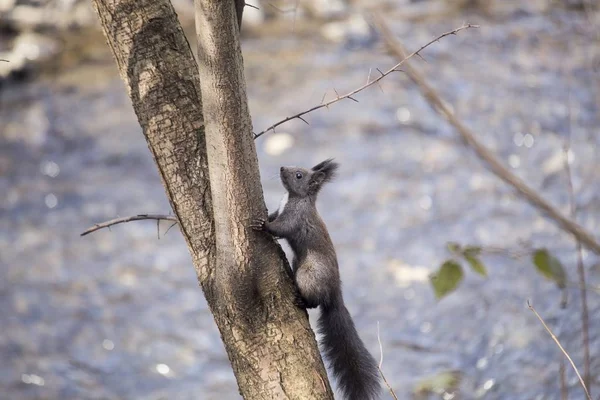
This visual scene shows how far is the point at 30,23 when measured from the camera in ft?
33.3

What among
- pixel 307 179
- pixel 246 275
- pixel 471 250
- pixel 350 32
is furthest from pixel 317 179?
pixel 350 32

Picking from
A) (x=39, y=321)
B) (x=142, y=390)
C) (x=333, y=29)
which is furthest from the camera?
(x=333, y=29)

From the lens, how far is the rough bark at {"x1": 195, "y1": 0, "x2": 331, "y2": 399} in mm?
2295

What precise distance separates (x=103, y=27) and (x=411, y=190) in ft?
19.0

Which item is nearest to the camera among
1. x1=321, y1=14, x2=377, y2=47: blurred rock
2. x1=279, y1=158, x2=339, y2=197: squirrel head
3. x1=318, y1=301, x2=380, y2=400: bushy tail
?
x1=318, y1=301, x2=380, y2=400: bushy tail

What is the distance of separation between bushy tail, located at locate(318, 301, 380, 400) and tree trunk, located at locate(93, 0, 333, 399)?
1.75 feet

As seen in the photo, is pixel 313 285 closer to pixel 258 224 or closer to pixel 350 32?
pixel 258 224

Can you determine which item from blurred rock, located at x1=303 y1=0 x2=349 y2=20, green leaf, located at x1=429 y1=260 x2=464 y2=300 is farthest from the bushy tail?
blurred rock, located at x1=303 y1=0 x2=349 y2=20

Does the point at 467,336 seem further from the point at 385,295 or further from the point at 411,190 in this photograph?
the point at 411,190

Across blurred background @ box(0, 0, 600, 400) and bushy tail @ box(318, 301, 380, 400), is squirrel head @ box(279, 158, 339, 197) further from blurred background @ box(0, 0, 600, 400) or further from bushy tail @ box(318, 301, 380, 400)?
blurred background @ box(0, 0, 600, 400)

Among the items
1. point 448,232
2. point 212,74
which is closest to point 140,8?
point 212,74

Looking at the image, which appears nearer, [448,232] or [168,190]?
[168,190]

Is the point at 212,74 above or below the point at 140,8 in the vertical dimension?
below

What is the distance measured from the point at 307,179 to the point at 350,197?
174 inches
